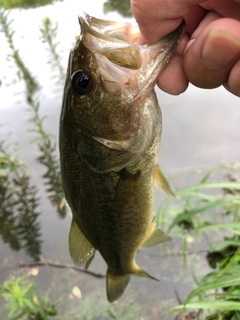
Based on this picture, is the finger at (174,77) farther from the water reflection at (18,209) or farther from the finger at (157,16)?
the water reflection at (18,209)

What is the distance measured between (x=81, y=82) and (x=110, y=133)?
0.21m

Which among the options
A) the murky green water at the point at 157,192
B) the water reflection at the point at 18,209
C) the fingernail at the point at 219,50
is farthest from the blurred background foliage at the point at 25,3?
the fingernail at the point at 219,50

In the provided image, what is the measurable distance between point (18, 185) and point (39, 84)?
6.48ft

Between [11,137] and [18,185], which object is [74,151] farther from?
[11,137]

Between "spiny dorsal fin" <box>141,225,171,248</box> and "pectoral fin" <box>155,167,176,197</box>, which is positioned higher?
"pectoral fin" <box>155,167,176,197</box>

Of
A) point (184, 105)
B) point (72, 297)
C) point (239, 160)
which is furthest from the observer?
point (184, 105)

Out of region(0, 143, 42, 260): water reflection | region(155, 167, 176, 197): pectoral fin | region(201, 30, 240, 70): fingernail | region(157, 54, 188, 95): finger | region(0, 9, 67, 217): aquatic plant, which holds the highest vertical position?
region(201, 30, 240, 70): fingernail

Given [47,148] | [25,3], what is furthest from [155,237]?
[25,3]

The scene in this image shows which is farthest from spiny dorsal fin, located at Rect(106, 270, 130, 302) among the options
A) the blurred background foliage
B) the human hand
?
the blurred background foliage

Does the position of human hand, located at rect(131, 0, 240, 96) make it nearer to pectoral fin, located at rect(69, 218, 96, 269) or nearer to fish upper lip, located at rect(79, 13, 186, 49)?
fish upper lip, located at rect(79, 13, 186, 49)

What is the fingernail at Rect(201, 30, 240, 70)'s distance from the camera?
108 cm

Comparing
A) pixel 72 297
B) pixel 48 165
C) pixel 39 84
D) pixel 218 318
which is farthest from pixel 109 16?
pixel 218 318

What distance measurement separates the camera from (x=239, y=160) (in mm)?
3559

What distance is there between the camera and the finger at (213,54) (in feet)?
3.51
